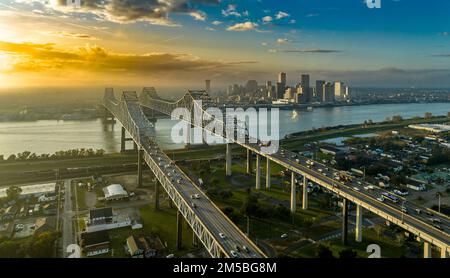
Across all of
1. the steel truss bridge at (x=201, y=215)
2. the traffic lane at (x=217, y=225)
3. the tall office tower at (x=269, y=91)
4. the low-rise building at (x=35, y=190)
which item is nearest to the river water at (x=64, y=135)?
the low-rise building at (x=35, y=190)

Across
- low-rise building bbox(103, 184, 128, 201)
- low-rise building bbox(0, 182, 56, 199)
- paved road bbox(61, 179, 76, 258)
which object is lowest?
paved road bbox(61, 179, 76, 258)

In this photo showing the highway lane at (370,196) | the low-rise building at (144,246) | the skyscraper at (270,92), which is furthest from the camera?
the skyscraper at (270,92)

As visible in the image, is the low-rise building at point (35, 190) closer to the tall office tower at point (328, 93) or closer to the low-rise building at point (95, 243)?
the low-rise building at point (95, 243)

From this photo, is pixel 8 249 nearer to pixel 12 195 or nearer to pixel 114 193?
pixel 114 193

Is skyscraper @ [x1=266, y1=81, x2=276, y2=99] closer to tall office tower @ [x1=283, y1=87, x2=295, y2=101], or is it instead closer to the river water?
tall office tower @ [x1=283, y1=87, x2=295, y2=101]

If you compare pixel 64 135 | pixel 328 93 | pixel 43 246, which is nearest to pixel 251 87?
pixel 328 93

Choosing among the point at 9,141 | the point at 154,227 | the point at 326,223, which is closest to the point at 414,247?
the point at 326,223

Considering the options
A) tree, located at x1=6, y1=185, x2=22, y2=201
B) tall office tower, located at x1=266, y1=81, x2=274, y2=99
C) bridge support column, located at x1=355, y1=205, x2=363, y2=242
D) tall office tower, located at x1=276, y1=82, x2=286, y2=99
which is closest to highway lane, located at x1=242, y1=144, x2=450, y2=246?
bridge support column, located at x1=355, y1=205, x2=363, y2=242
